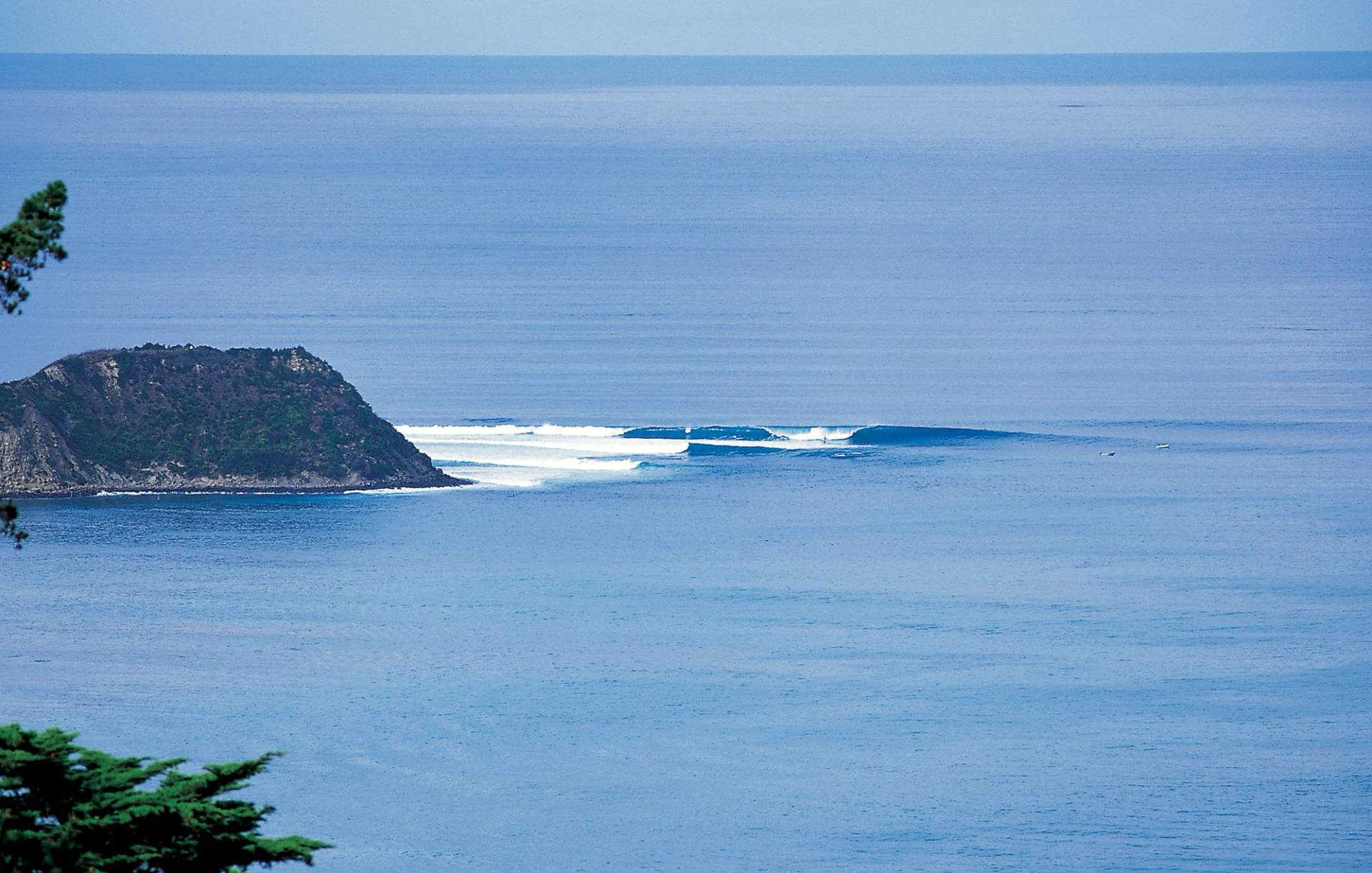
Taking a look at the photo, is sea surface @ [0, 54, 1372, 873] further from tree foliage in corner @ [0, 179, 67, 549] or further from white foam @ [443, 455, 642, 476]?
tree foliage in corner @ [0, 179, 67, 549]

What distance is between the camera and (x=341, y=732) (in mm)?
61875

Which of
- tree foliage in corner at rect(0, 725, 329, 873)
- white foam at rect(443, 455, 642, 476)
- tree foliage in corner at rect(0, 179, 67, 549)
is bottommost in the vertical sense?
tree foliage in corner at rect(0, 725, 329, 873)

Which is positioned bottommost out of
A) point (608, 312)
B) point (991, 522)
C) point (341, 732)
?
point (341, 732)

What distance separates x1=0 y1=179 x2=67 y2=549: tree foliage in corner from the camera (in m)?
21.8

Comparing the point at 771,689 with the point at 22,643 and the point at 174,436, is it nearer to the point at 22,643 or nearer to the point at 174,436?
the point at 22,643

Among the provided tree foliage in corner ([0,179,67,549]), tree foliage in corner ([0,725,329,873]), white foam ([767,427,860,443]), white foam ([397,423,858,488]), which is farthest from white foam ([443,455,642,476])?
tree foliage in corner ([0,725,329,873])

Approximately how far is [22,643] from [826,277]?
115246mm

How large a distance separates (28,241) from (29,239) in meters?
0.03

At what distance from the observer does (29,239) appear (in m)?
21.9

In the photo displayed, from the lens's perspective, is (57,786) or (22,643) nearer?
(57,786)

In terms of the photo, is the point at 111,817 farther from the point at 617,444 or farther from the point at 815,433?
the point at 815,433

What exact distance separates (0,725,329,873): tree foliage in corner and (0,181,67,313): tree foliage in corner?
15.2 feet

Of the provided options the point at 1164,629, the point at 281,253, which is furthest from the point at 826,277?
the point at 1164,629

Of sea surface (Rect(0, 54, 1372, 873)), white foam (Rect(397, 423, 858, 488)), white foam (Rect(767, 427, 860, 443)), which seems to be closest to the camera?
sea surface (Rect(0, 54, 1372, 873))
